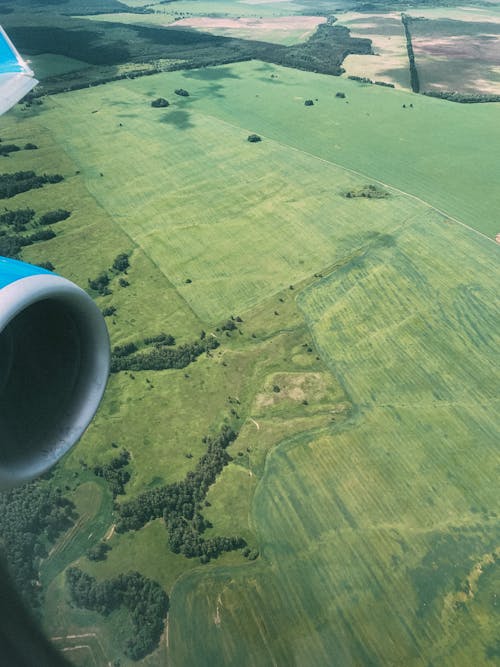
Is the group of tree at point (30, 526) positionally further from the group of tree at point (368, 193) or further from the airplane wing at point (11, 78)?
the group of tree at point (368, 193)

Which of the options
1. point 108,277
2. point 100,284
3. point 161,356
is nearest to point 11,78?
point 161,356

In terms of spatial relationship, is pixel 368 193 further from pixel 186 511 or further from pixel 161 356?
pixel 186 511

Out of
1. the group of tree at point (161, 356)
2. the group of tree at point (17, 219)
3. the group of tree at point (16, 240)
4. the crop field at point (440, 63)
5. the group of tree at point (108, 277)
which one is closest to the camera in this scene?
the group of tree at point (161, 356)

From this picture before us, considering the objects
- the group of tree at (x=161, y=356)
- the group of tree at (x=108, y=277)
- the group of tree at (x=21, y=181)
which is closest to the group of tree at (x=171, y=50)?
the group of tree at (x=21, y=181)

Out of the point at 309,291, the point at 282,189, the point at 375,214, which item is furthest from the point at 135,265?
the point at 375,214

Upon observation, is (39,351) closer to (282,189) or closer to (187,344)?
(187,344)

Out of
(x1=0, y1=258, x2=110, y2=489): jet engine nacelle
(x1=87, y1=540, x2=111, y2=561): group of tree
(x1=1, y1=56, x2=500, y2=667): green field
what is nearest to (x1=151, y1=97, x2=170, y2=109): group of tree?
(x1=1, y1=56, x2=500, y2=667): green field

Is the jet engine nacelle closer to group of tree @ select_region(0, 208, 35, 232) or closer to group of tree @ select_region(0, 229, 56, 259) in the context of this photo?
group of tree @ select_region(0, 229, 56, 259)
